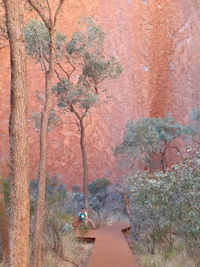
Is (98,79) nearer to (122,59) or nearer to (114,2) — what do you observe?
(122,59)

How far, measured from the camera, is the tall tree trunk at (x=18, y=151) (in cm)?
463

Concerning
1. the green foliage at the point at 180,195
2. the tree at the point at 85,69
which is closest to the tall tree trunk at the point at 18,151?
the green foliage at the point at 180,195

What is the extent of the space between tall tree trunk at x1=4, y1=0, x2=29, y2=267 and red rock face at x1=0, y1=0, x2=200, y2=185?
1981cm

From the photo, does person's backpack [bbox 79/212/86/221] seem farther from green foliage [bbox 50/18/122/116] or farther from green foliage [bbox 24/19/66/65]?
green foliage [bbox 24/19/66/65]

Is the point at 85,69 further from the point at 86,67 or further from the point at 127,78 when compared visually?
the point at 127,78

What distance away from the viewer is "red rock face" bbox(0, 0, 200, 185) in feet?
86.1

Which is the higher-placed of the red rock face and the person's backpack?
the red rock face

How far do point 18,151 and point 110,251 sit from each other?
20.4ft

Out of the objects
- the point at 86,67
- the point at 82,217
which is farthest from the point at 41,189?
the point at 86,67

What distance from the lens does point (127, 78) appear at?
99.6ft

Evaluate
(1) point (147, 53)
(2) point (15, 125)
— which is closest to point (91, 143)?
(1) point (147, 53)

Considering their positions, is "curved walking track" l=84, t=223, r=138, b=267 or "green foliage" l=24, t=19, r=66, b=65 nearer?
"curved walking track" l=84, t=223, r=138, b=267

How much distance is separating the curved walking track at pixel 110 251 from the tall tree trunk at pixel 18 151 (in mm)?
4403

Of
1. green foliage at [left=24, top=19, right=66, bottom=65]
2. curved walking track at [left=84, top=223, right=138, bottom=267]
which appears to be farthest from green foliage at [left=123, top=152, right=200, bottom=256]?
green foliage at [left=24, top=19, right=66, bottom=65]
